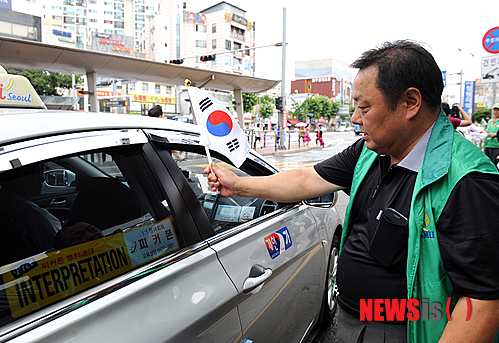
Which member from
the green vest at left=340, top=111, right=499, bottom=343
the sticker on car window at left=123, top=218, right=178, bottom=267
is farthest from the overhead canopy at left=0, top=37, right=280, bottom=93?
the green vest at left=340, top=111, right=499, bottom=343

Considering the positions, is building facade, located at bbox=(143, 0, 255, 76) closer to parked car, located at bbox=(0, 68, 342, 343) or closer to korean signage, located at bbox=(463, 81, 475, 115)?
korean signage, located at bbox=(463, 81, 475, 115)

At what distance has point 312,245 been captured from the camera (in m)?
2.33

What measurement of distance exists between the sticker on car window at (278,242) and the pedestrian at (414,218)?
387 mm

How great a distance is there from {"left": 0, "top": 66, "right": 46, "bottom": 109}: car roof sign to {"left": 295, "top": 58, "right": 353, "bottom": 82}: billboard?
4934 inches

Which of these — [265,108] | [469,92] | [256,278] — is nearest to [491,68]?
[256,278]

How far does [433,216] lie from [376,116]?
41 cm

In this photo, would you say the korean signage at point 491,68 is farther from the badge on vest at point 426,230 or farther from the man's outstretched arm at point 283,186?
the badge on vest at point 426,230

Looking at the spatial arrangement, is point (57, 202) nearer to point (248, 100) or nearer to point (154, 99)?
point (248, 100)

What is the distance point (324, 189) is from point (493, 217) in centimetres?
84

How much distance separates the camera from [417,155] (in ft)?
4.32

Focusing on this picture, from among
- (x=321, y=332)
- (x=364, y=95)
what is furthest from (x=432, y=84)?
(x=321, y=332)

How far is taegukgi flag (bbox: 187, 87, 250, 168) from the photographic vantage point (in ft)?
5.03

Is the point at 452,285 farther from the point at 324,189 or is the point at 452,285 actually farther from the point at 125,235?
the point at 125,235

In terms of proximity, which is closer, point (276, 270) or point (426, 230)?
point (426, 230)
